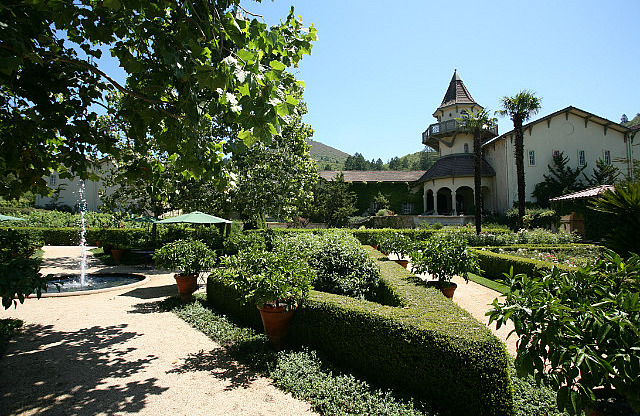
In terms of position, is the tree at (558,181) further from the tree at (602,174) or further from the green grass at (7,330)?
the green grass at (7,330)

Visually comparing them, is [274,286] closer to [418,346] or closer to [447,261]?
[418,346]

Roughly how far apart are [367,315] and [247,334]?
2786 mm

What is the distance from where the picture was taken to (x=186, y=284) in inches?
355

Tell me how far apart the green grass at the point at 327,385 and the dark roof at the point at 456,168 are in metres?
31.8

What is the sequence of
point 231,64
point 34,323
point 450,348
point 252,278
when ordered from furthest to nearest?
point 34,323, point 252,278, point 450,348, point 231,64

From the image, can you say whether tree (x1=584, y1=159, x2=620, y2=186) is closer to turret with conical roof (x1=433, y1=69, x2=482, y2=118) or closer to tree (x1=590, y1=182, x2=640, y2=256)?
turret with conical roof (x1=433, y1=69, x2=482, y2=118)

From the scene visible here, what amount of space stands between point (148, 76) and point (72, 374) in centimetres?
457

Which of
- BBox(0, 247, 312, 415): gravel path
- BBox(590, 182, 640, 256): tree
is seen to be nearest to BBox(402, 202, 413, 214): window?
BBox(0, 247, 312, 415): gravel path

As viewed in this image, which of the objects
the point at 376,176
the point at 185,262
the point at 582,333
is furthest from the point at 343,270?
the point at 376,176

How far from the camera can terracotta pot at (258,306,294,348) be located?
5.60m

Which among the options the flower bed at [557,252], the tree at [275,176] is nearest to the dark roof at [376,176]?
the tree at [275,176]

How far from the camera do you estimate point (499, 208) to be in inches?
1307

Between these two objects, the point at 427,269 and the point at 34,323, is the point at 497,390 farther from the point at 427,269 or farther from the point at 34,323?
the point at 34,323

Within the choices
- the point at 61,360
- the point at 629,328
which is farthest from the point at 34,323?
the point at 629,328
